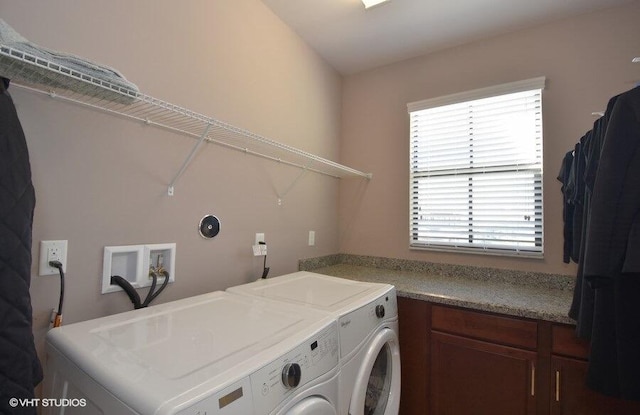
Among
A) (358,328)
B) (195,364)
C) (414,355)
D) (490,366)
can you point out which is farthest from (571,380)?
(195,364)

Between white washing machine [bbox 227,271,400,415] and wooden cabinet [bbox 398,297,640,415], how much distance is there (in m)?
0.21

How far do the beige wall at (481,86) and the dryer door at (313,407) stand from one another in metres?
1.58

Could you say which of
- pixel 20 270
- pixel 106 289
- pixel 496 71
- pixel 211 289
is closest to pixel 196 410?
pixel 20 270

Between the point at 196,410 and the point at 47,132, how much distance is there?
103 centimetres

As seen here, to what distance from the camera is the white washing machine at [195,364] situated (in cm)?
61

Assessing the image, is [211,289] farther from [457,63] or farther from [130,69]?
[457,63]

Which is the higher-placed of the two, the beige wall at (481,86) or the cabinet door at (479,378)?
the beige wall at (481,86)

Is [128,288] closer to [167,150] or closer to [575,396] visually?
[167,150]

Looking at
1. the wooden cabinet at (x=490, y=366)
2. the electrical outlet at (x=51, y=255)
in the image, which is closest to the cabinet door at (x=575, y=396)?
the wooden cabinet at (x=490, y=366)

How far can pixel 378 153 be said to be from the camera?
98.8 inches

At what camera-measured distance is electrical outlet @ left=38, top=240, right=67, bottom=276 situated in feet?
3.21

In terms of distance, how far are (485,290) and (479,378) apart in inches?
18.9

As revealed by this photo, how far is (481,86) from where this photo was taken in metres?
2.12

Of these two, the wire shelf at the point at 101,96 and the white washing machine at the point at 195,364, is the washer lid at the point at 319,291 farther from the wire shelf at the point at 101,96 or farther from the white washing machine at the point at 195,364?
the wire shelf at the point at 101,96
